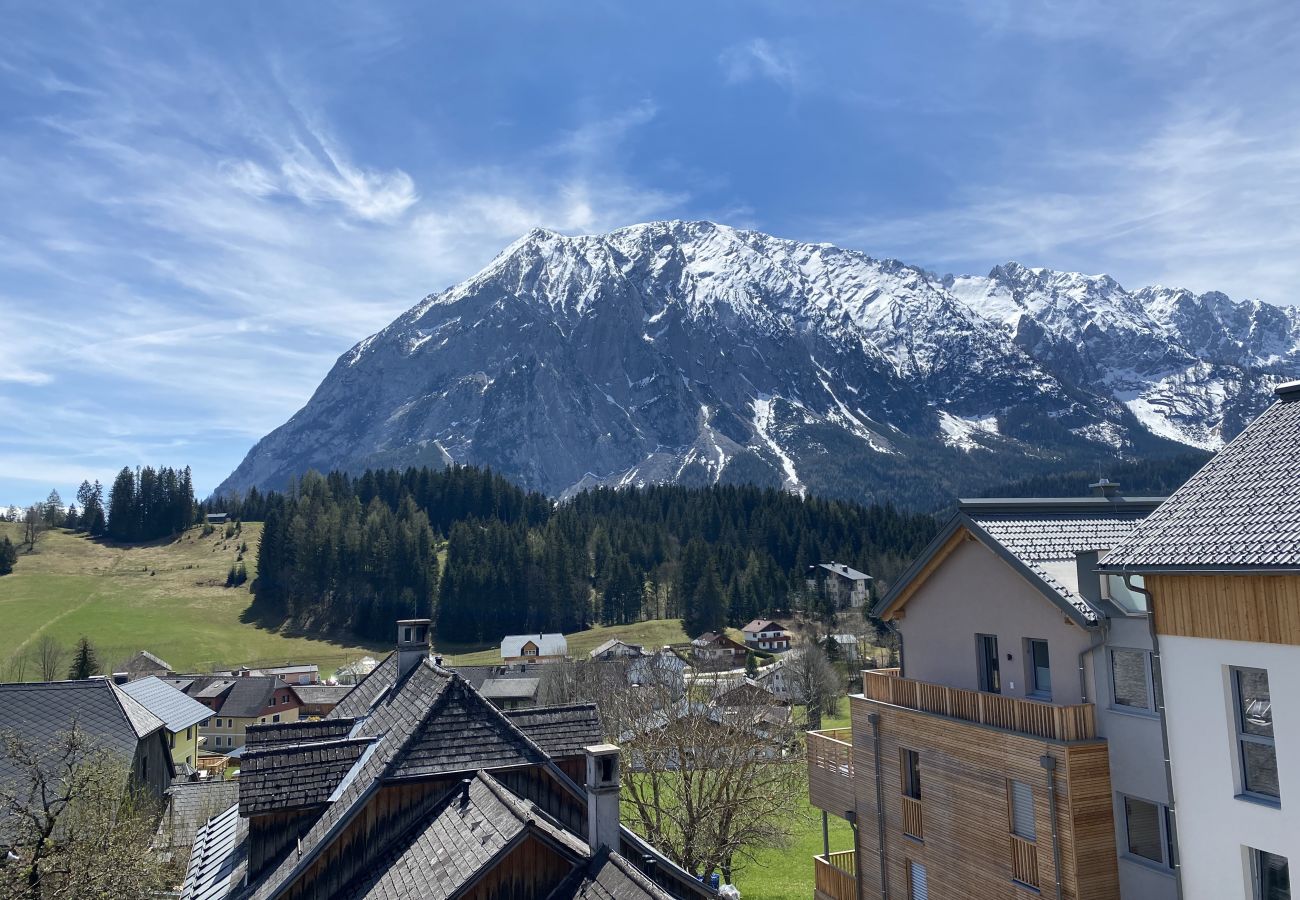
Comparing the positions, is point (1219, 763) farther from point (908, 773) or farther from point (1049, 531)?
point (908, 773)

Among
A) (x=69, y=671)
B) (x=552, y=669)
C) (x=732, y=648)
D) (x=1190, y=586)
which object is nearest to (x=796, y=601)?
(x=732, y=648)

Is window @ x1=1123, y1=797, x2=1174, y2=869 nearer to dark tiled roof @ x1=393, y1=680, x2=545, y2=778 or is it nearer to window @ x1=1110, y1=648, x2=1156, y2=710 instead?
window @ x1=1110, y1=648, x2=1156, y2=710

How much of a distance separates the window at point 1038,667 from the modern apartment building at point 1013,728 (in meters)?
0.03

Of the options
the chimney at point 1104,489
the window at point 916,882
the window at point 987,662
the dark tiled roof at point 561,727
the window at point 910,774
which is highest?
the chimney at point 1104,489

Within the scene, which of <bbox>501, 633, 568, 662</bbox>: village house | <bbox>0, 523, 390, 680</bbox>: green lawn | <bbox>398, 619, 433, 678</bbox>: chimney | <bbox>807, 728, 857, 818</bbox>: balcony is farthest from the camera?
<bbox>0, 523, 390, 680</bbox>: green lawn

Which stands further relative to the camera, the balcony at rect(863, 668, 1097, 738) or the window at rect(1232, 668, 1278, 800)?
the balcony at rect(863, 668, 1097, 738)

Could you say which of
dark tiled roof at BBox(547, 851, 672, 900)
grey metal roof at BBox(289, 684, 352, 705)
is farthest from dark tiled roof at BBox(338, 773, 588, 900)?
Answer: grey metal roof at BBox(289, 684, 352, 705)

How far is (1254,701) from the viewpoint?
1321 cm

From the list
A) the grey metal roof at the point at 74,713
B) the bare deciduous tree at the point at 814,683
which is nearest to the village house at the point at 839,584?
the bare deciduous tree at the point at 814,683

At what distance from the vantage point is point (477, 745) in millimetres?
17875

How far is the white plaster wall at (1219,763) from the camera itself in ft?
40.8

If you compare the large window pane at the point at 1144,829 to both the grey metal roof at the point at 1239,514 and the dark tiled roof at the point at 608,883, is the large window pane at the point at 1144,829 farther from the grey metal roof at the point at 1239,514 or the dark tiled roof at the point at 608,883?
the dark tiled roof at the point at 608,883

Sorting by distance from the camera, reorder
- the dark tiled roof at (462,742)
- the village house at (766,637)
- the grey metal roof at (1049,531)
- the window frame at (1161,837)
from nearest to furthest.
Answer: the window frame at (1161,837) < the grey metal roof at (1049,531) < the dark tiled roof at (462,742) < the village house at (766,637)

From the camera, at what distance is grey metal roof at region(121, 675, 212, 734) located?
46875 mm
